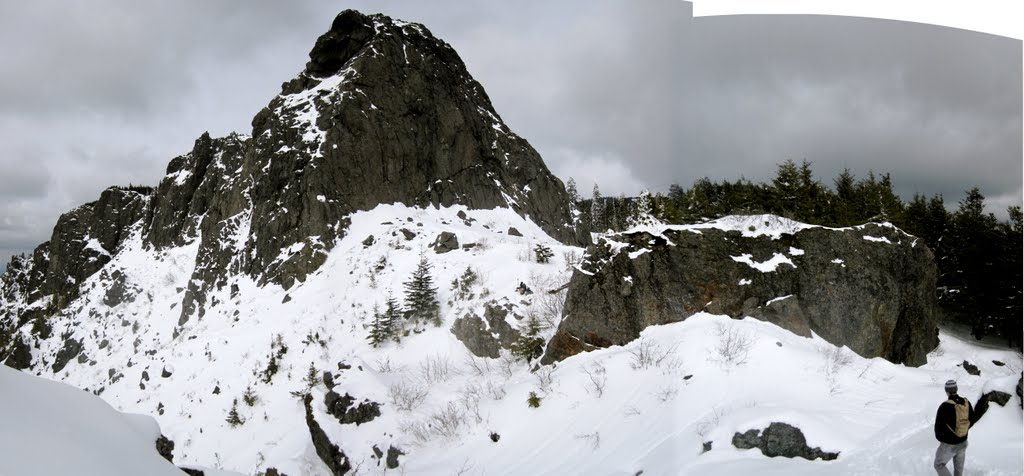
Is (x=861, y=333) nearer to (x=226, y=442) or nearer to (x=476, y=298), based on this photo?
(x=476, y=298)

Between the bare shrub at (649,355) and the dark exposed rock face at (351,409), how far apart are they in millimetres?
7271

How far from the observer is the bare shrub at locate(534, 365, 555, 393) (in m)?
11.5

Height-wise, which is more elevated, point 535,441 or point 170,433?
point 535,441

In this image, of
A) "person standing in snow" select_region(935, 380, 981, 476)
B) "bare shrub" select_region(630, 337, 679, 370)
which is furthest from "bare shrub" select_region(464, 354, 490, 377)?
"person standing in snow" select_region(935, 380, 981, 476)

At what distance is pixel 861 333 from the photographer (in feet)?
39.9

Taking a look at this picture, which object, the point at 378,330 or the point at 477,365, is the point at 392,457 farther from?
the point at 378,330

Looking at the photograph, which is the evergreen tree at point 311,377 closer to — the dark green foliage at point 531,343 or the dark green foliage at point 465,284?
the dark green foliage at point 465,284

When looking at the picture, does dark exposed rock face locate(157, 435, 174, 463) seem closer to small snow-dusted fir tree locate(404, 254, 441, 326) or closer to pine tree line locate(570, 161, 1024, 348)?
pine tree line locate(570, 161, 1024, 348)

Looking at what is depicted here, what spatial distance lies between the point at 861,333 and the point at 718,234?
14.4 ft

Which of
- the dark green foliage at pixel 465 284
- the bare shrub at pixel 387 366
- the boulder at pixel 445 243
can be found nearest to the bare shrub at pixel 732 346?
the bare shrub at pixel 387 366

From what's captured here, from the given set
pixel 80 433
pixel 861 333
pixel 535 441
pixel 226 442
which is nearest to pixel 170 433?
pixel 226 442

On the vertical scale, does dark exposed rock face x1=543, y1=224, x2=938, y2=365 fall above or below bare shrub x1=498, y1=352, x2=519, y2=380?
above

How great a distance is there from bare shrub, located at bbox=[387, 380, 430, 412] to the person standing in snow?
36.9ft

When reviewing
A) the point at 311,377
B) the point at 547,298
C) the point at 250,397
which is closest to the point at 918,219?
the point at 547,298
